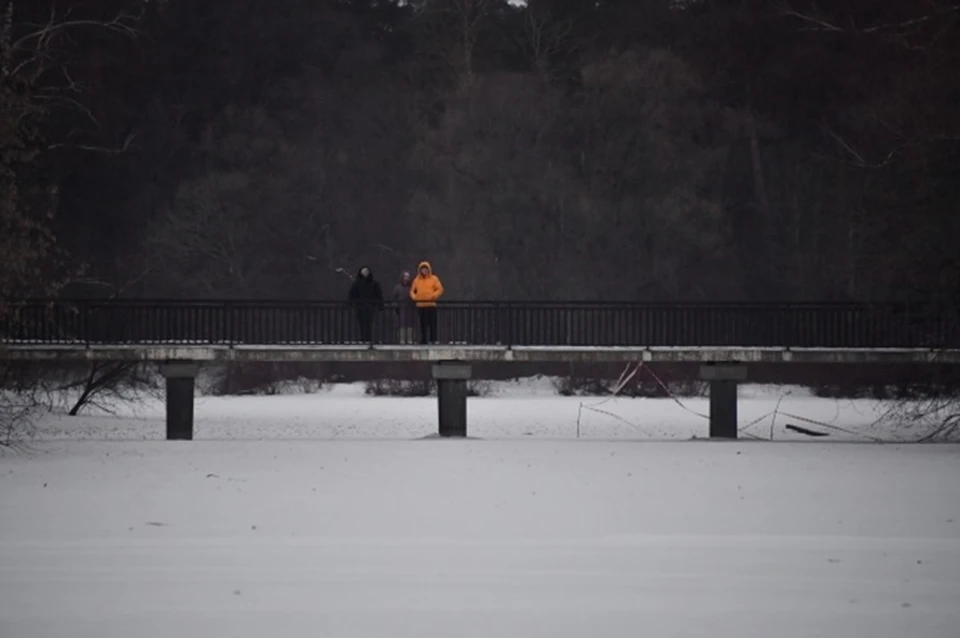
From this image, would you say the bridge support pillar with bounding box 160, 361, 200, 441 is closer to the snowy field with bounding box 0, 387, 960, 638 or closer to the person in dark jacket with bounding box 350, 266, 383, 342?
the snowy field with bounding box 0, 387, 960, 638

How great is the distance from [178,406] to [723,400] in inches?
400

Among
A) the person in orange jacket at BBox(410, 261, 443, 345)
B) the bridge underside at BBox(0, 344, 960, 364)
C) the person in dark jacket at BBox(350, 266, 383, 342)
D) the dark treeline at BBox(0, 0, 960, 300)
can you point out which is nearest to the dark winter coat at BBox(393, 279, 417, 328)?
the person in orange jacket at BBox(410, 261, 443, 345)

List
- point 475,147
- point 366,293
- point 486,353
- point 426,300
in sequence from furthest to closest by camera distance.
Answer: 1. point 475,147
2. point 366,293
3. point 426,300
4. point 486,353

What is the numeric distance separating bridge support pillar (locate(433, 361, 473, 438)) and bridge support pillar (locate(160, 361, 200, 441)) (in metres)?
4.61

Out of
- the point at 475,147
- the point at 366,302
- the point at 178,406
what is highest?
the point at 475,147

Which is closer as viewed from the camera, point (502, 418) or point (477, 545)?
point (477, 545)

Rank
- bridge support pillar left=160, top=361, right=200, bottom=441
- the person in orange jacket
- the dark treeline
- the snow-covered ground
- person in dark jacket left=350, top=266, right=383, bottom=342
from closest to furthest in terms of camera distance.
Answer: bridge support pillar left=160, top=361, right=200, bottom=441, the person in orange jacket, person in dark jacket left=350, top=266, right=383, bottom=342, the snow-covered ground, the dark treeline

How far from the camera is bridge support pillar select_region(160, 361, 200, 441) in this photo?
29.7 metres

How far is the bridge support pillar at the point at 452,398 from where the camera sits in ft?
98.3

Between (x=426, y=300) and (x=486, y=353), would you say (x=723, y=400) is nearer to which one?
(x=486, y=353)

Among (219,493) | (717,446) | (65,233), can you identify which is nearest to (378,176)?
(65,233)

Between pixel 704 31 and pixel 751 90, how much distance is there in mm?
2625

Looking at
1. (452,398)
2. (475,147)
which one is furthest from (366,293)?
(475,147)

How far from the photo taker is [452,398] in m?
30.1
